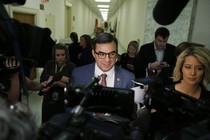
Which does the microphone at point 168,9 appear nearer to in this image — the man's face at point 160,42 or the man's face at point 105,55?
the man's face at point 105,55

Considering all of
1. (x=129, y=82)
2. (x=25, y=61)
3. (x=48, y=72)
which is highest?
(x=25, y=61)

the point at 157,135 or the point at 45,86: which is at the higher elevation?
the point at 157,135

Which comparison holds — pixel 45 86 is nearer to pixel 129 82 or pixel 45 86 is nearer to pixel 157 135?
pixel 129 82

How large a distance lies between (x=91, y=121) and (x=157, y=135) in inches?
7.3

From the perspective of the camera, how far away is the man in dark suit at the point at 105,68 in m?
1.47

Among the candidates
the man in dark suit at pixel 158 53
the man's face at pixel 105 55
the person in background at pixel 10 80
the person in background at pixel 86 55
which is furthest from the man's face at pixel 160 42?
the person in background at pixel 10 80

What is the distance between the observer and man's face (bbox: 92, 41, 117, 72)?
146cm

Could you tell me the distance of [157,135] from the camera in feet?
1.98

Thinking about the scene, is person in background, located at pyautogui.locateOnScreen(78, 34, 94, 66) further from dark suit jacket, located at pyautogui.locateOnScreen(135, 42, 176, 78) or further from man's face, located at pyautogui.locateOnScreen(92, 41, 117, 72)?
man's face, located at pyautogui.locateOnScreen(92, 41, 117, 72)

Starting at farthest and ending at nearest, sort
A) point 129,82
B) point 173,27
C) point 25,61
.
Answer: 1. point 173,27
2. point 129,82
3. point 25,61

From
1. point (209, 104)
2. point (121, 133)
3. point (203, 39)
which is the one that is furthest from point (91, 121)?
point (203, 39)

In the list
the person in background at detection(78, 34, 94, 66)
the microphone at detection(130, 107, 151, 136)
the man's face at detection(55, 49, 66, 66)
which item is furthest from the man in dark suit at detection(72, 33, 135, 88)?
the person in background at detection(78, 34, 94, 66)

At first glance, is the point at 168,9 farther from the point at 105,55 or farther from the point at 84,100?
the point at 105,55

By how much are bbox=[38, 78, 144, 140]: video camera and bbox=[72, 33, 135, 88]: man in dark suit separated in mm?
791
